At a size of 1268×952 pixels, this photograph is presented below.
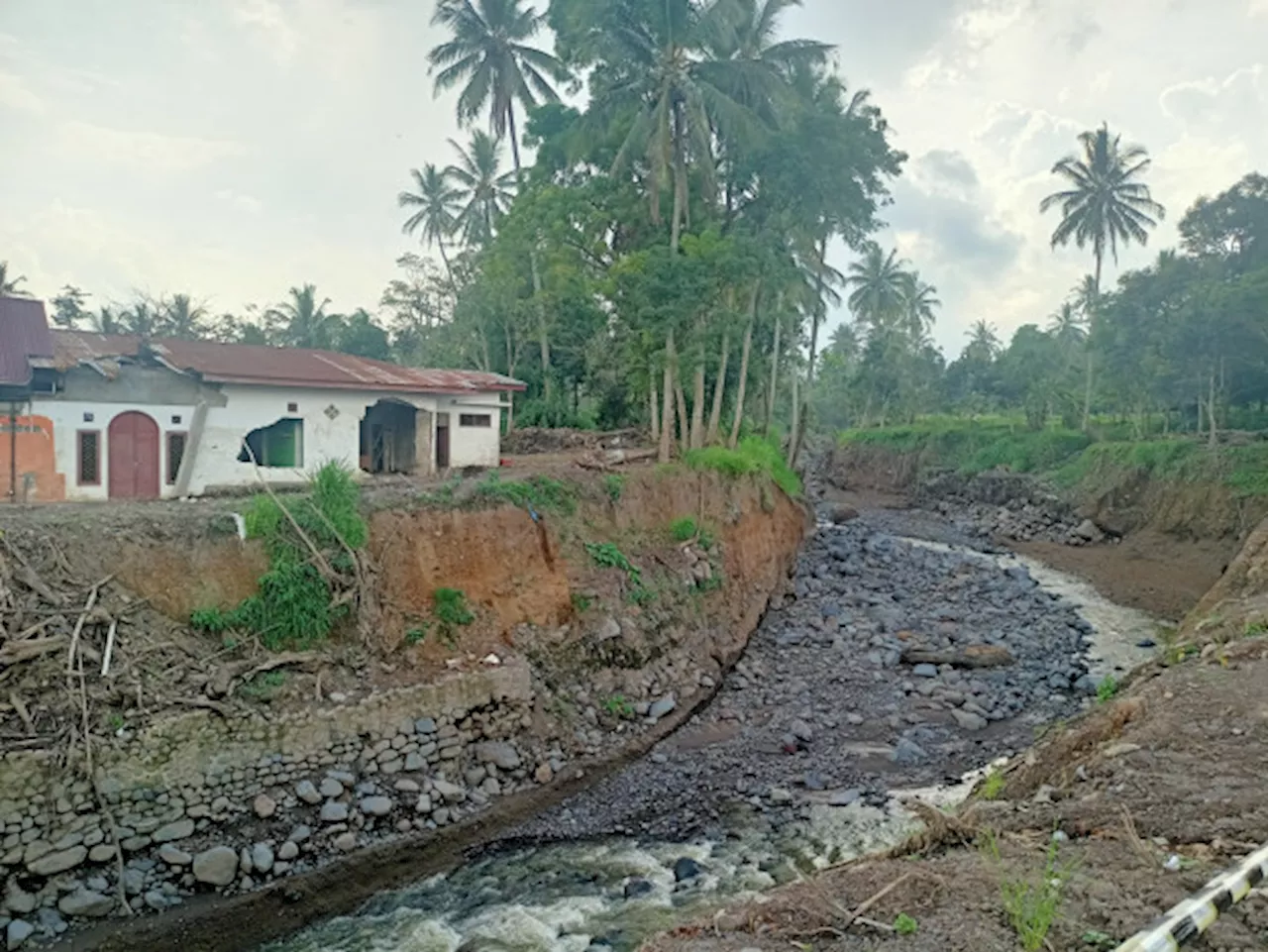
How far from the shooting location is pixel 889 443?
52344 mm

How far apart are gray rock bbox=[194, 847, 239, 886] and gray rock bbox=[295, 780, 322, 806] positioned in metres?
1.11

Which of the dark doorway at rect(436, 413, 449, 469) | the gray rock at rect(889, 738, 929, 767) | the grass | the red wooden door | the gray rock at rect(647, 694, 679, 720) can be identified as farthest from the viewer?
the dark doorway at rect(436, 413, 449, 469)

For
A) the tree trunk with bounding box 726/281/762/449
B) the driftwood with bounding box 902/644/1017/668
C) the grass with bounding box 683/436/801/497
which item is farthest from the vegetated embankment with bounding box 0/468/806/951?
the tree trunk with bounding box 726/281/762/449

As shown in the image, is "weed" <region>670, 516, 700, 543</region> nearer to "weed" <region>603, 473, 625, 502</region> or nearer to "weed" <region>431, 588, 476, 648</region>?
"weed" <region>603, 473, 625, 502</region>

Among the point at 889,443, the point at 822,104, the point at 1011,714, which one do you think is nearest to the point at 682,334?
the point at 822,104

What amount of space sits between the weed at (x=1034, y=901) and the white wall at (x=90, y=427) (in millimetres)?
17777

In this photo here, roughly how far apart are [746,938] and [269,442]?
692 inches

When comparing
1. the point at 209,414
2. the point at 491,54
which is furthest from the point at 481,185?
the point at 209,414

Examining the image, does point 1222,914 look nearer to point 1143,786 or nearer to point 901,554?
point 1143,786

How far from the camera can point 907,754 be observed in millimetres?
13516

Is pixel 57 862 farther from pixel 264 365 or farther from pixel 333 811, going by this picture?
pixel 264 365

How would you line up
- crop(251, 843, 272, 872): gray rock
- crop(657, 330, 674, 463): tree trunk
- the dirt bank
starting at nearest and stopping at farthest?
the dirt bank → crop(251, 843, 272, 872): gray rock → crop(657, 330, 674, 463): tree trunk

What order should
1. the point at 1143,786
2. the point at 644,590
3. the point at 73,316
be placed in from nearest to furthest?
the point at 1143,786 → the point at 644,590 → the point at 73,316

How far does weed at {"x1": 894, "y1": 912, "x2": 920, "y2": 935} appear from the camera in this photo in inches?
203
